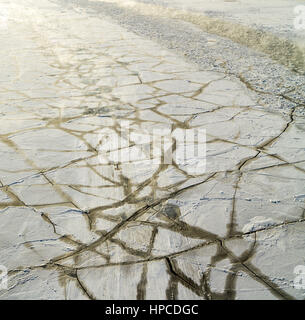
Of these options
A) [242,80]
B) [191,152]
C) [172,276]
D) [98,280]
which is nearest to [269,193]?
[191,152]

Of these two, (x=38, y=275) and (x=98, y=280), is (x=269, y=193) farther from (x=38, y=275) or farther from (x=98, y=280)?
(x=38, y=275)

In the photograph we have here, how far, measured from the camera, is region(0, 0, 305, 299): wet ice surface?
4.65ft

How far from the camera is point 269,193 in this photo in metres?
1.91

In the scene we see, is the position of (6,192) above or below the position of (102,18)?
below

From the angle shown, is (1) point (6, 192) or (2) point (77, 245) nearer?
(2) point (77, 245)

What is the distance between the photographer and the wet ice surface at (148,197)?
4.65ft

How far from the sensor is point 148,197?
1891 millimetres

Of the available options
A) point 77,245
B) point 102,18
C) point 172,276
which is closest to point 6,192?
point 77,245
